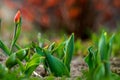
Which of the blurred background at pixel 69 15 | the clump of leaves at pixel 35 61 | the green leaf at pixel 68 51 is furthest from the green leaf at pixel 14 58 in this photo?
the blurred background at pixel 69 15

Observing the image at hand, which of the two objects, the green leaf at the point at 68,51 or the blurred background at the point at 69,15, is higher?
the blurred background at the point at 69,15

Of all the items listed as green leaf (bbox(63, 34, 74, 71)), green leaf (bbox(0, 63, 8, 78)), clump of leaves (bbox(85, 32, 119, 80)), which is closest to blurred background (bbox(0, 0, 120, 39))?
green leaf (bbox(63, 34, 74, 71))

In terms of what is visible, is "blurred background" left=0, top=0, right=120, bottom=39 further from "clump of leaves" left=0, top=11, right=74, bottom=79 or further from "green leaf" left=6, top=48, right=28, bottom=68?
"green leaf" left=6, top=48, right=28, bottom=68

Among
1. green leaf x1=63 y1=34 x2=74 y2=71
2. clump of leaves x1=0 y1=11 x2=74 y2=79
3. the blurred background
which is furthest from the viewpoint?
the blurred background

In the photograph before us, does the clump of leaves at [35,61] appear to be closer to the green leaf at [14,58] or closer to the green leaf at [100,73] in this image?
the green leaf at [14,58]

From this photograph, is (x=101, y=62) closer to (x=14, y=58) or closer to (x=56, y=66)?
(x=56, y=66)

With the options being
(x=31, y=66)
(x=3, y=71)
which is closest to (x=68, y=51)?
(x=31, y=66)

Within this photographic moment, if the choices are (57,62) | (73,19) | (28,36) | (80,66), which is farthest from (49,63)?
(73,19)
